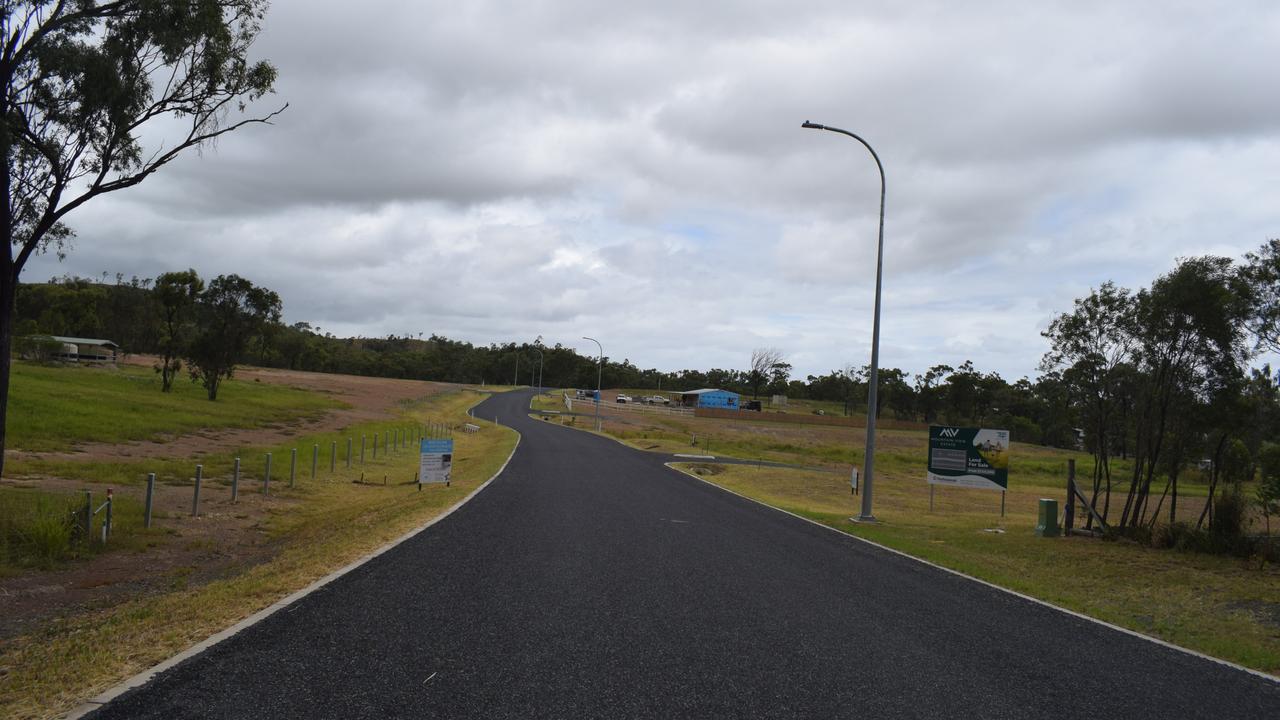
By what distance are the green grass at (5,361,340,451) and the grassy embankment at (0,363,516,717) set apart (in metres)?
6.97

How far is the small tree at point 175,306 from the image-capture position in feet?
178

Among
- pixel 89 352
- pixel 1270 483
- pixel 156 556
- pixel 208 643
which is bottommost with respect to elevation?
pixel 156 556

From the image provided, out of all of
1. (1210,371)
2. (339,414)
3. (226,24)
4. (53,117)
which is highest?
(226,24)

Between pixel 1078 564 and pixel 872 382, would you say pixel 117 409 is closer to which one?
pixel 872 382

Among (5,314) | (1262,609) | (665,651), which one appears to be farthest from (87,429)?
(1262,609)

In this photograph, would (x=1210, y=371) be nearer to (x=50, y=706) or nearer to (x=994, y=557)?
(x=994, y=557)

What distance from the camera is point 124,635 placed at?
6156mm

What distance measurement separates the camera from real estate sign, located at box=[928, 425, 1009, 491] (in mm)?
24938

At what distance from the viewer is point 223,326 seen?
5503 centimetres

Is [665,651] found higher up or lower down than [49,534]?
higher up

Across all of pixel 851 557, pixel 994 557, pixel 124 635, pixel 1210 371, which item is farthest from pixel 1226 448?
pixel 124 635

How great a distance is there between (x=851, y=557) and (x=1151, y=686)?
5748mm

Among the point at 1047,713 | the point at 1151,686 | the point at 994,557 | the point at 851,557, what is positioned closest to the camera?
the point at 1047,713

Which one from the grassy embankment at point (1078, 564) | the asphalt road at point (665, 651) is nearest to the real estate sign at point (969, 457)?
the grassy embankment at point (1078, 564)
